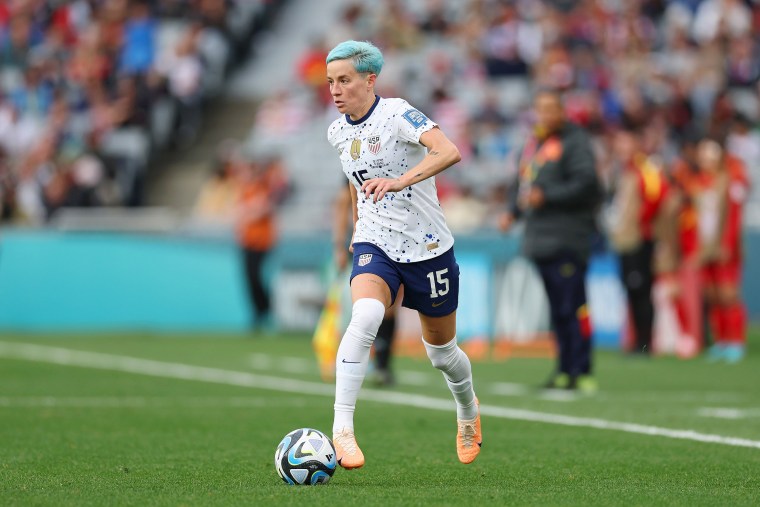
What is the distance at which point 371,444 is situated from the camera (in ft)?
29.5

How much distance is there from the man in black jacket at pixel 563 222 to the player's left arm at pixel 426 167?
5.11m

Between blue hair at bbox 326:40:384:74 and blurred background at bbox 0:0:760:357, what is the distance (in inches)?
421

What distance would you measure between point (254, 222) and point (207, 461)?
529 inches

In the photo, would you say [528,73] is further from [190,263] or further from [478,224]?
[190,263]

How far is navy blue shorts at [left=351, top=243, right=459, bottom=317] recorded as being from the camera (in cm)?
773

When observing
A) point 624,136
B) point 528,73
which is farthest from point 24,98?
point 624,136

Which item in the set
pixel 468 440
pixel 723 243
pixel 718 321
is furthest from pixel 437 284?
pixel 718 321

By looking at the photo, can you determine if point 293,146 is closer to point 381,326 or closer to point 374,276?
point 381,326

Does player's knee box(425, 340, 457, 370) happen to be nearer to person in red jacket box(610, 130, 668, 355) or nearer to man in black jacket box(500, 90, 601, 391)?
man in black jacket box(500, 90, 601, 391)

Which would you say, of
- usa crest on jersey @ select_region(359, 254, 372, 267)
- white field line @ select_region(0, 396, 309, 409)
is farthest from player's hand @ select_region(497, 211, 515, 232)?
usa crest on jersey @ select_region(359, 254, 372, 267)

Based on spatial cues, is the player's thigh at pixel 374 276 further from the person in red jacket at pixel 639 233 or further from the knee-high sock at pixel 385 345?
the person in red jacket at pixel 639 233

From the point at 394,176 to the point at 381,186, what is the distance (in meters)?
0.51

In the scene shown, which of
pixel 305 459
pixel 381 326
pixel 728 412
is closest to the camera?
pixel 305 459

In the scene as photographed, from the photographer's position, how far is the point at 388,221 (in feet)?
25.5
